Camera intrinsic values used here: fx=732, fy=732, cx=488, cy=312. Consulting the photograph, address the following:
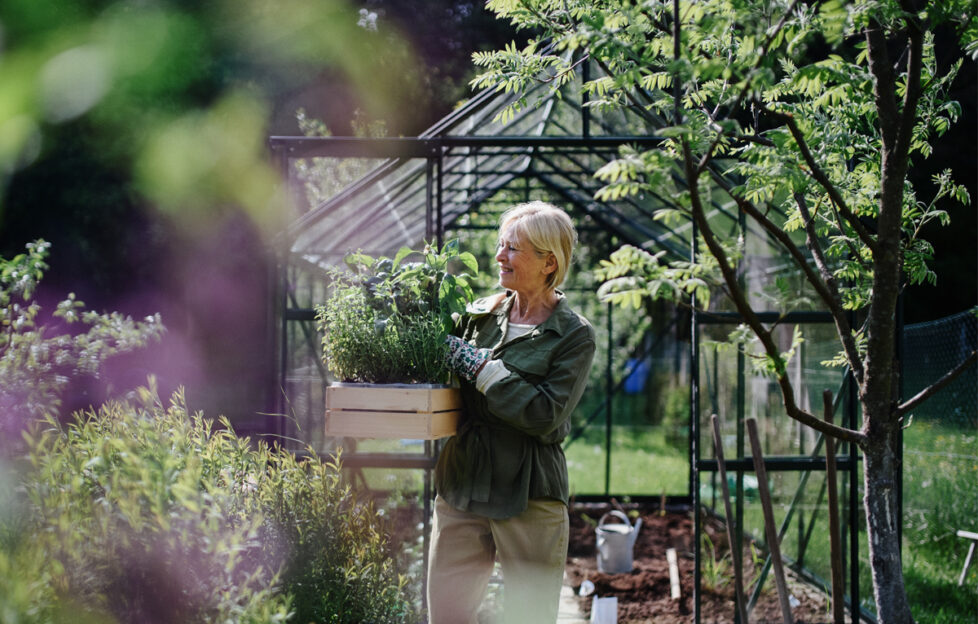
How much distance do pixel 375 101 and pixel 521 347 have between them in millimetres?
10440

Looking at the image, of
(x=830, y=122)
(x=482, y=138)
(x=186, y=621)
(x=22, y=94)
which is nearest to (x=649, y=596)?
(x=482, y=138)

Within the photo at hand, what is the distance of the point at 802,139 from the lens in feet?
6.05

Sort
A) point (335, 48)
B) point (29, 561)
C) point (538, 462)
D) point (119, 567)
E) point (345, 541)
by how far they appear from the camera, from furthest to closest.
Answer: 1. point (335, 48)
2. point (345, 541)
3. point (538, 462)
4. point (119, 567)
5. point (29, 561)

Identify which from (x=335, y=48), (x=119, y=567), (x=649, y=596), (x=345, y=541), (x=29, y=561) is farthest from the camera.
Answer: (x=335, y=48)

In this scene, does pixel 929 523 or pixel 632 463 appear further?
pixel 632 463

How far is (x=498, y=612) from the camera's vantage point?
3.87 m

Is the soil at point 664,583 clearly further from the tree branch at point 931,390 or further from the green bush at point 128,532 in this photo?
the green bush at point 128,532

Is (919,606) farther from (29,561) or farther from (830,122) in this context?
(29,561)

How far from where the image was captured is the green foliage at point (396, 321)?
88.5 inches

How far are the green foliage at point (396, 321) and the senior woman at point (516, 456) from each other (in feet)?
0.29

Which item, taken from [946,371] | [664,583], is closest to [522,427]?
[664,583]

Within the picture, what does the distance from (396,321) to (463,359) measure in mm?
240

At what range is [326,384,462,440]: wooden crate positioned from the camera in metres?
2.14

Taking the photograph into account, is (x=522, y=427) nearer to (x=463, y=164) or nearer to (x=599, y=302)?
(x=599, y=302)
